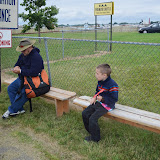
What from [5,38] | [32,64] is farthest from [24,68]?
[5,38]

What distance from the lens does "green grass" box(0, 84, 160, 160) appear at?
2559 mm

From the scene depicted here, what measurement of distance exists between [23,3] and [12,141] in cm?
1689

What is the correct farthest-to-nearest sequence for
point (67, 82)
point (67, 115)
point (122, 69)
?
point (122, 69) → point (67, 82) → point (67, 115)

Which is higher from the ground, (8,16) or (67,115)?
(8,16)

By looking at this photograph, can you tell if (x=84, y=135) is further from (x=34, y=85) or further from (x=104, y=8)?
(x=104, y=8)

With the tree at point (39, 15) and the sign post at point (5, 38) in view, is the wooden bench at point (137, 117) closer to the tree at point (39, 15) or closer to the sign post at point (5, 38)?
the sign post at point (5, 38)

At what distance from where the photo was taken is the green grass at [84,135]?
2559 mm

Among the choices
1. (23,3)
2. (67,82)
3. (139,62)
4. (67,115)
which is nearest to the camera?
(67,115)

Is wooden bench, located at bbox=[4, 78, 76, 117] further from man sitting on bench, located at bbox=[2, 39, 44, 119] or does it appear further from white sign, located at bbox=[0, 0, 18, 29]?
white sign, located at bbox=[0, 0, 18, 29]

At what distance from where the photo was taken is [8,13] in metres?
4.38

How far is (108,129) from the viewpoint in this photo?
3.13 m

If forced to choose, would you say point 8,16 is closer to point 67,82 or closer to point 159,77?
point 67,82

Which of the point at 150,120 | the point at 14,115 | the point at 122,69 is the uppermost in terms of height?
the point at 122,69

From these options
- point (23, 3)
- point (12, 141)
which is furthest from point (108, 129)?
point (23, 3)
